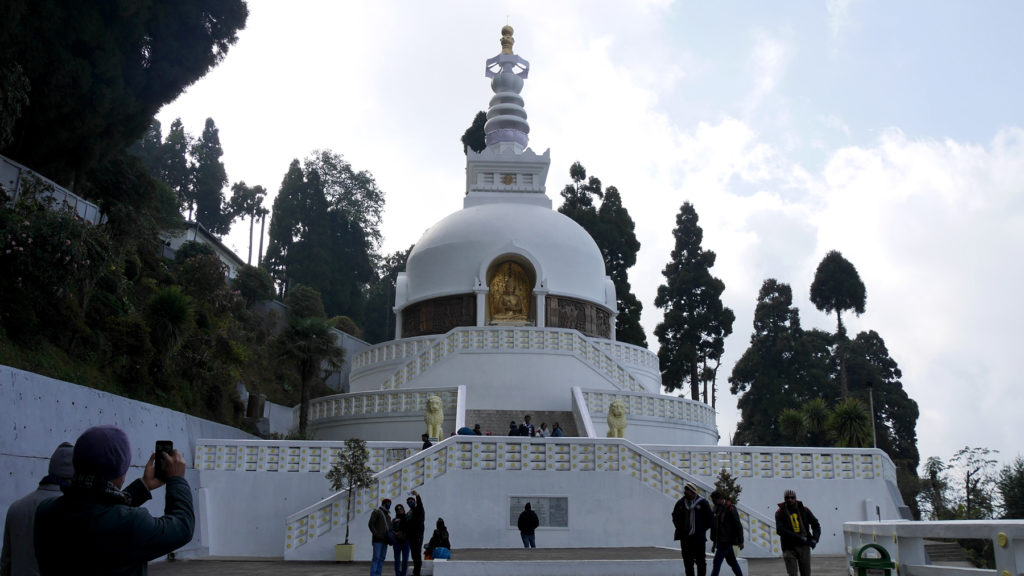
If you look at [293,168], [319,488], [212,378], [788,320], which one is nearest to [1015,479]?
[319,488]

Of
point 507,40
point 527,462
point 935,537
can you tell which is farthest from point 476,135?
point 935,537

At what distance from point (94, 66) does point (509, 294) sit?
50.8 ft

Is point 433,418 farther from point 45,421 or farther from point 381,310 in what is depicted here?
point 381,310

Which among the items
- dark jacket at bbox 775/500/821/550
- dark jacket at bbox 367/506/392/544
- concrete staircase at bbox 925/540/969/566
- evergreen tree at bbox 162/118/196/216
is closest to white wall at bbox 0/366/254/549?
dark jacket at bbox 367/506/392/544

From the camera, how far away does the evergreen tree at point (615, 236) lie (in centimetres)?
4197

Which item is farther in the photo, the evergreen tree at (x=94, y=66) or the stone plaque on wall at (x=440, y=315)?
the stone plaque on wall at (x=440, y=315)

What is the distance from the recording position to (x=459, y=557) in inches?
519

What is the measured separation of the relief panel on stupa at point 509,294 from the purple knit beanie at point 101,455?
→ 2588 centimetres

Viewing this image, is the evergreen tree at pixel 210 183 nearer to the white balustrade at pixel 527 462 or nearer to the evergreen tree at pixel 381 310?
the evergreen tree at pixel 381 310

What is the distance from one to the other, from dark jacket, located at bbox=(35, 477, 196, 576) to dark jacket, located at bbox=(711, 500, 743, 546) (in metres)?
7.74

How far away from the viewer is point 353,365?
95.7 feet

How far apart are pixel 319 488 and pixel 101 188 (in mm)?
11950

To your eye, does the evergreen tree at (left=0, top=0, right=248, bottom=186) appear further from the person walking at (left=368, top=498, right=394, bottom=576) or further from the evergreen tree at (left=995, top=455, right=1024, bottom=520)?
the evergreen tree at (left=995, top=455, right=1024, bottom=520)

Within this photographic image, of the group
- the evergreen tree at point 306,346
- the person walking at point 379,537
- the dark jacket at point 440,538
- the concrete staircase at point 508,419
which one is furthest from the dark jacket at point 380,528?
the evergreen tree at point 306,346
